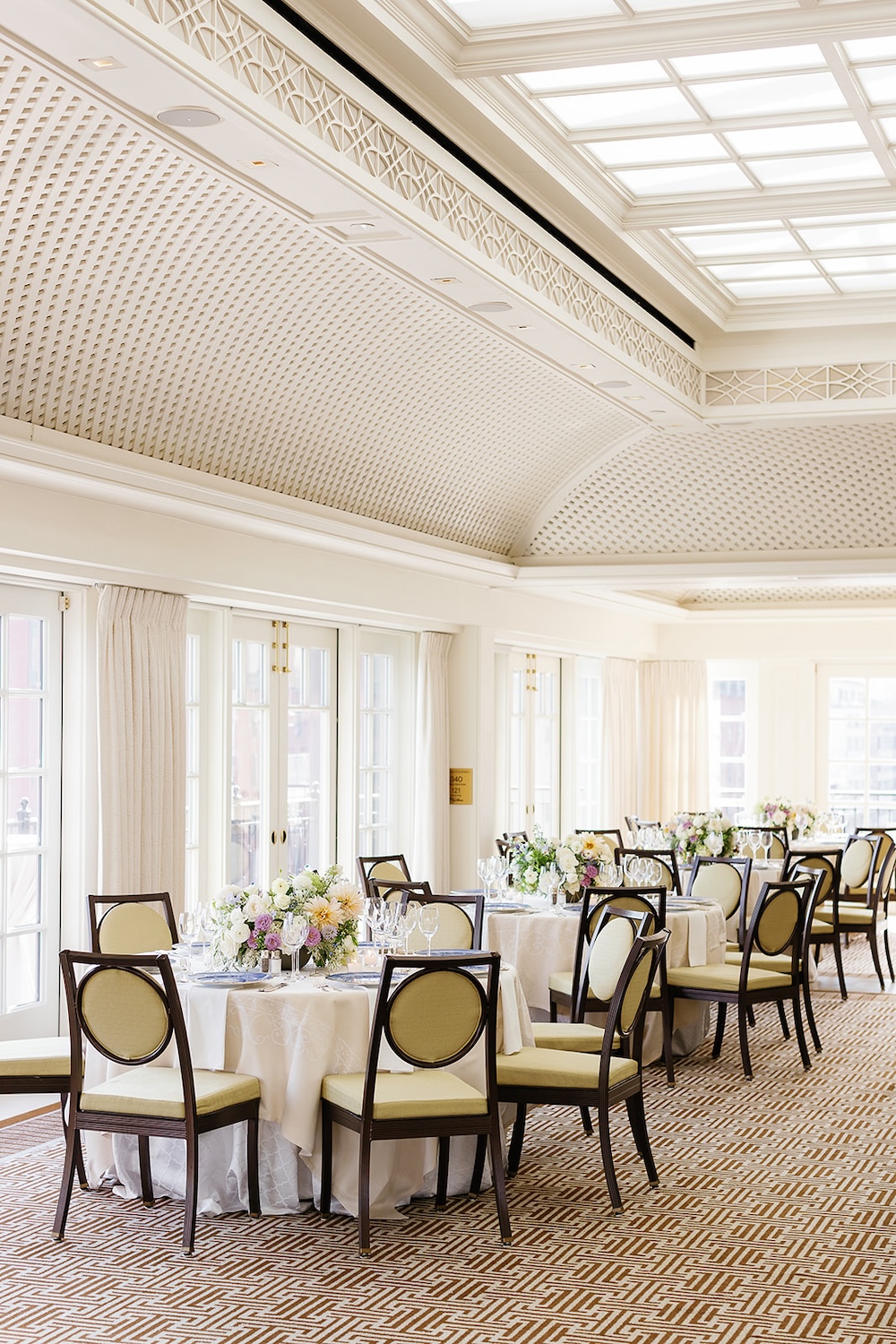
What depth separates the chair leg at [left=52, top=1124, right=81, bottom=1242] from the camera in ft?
16.4

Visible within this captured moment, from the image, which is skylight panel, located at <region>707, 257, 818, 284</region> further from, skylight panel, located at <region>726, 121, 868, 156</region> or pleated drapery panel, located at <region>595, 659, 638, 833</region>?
pleated drapery panel, located at <region>595, 659, 638, 833</region>

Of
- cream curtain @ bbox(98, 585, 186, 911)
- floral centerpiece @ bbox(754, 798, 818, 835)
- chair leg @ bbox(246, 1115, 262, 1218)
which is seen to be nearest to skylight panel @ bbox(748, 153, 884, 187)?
cream curtain @ bbox(98, 585, 186, 911)

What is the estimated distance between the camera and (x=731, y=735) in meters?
16.9

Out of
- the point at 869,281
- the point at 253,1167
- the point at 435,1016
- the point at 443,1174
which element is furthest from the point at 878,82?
the point at 253,1167

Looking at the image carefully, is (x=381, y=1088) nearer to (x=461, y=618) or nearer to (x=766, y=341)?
(x=766, y=341)

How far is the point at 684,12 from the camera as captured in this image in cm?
477

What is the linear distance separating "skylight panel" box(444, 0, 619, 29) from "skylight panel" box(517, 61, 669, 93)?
0.29m

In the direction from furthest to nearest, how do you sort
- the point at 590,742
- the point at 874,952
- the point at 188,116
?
the point at 590,742 < the point at 874,952 < the point at 188,116

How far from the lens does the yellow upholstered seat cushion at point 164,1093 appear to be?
4934mm

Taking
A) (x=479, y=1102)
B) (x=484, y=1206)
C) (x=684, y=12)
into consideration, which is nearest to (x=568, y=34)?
(x=684, y=12)

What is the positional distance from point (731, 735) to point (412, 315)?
10326mm

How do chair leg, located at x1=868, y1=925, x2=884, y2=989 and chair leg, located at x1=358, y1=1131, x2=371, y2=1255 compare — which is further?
chair leg, located at x1=868, y1=925, x2=884, y2=989

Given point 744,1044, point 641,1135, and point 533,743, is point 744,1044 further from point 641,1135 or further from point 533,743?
point 533,743

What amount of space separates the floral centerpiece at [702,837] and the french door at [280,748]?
2574 millimetres
